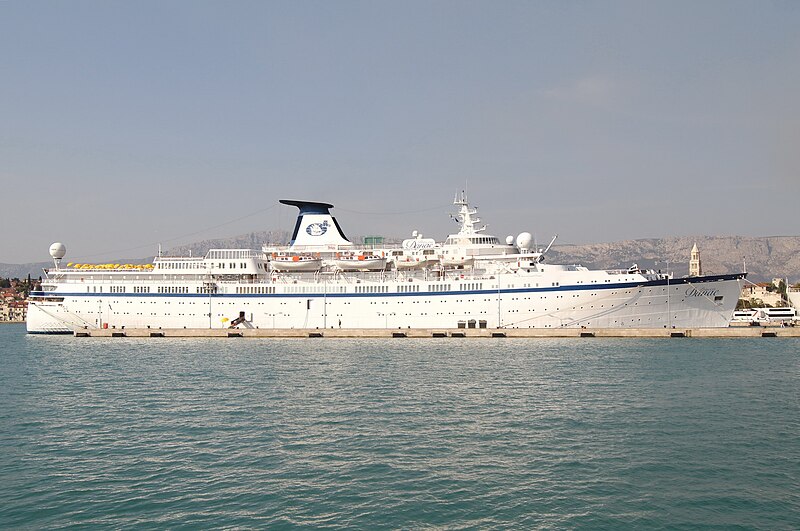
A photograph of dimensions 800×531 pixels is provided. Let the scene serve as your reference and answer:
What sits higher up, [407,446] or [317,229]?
[317,229]

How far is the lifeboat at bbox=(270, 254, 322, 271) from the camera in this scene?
183 feet

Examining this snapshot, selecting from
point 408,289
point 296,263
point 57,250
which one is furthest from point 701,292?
point 57,250

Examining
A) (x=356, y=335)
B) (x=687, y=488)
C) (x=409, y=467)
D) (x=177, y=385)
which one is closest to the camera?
(x=687, y=488)

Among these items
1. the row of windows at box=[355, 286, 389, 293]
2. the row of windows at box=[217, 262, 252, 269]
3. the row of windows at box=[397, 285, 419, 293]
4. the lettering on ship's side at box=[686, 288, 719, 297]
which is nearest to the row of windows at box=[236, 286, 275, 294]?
the row of windows at box=[217, 262, 252, 269]

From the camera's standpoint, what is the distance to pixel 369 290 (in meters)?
52.7

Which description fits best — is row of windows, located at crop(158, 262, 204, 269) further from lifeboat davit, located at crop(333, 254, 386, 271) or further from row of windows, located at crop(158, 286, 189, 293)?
lifeboat davit, located at crop(333, 254, 386, 271)

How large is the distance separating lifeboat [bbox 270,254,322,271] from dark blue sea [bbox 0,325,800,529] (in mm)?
22787

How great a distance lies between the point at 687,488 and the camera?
547 inches

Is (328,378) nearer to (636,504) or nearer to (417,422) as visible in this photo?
(417,422)

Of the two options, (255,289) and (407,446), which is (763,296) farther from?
(407,446)

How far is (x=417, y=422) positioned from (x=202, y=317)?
128 ft

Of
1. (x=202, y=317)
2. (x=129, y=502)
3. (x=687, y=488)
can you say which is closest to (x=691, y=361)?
(x=687, y=488)

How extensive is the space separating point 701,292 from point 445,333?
19167 millimetres

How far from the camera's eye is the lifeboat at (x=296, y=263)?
5591 cm
